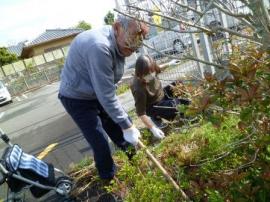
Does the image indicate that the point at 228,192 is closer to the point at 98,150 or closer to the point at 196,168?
the point at 196,168

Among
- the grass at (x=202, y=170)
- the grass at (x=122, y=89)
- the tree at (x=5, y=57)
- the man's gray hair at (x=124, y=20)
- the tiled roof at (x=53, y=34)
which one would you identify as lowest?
the tree at (x=5, y=57)

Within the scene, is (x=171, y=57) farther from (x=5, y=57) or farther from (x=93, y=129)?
(x=5, y=57)

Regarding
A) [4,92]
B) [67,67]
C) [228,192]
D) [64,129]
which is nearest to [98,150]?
[67,67]

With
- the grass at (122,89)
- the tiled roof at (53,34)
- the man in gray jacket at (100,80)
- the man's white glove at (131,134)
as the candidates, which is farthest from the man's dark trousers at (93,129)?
the tiled roof at (53,34)

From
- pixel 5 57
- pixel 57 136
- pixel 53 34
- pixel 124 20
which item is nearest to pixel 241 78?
pixel 124 20

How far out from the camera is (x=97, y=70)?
123 inches

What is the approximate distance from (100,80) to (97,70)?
3.4 inches

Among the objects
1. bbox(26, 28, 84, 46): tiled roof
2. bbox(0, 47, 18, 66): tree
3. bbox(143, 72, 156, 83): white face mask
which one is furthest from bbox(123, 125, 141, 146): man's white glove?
bbox(0, 47, 18, 66): tree

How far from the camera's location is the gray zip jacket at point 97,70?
313 centimetres

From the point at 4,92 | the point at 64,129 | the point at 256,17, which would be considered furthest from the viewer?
the point at 4,92

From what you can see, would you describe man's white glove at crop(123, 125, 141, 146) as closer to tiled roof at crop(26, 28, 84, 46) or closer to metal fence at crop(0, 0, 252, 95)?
metal fence at crop(0, 0, 252, 95)

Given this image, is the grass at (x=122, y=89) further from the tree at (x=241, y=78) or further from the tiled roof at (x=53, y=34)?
the tiled roof at (x=53, y=34)

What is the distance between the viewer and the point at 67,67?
3.67m

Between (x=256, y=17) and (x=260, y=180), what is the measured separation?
1.01m
